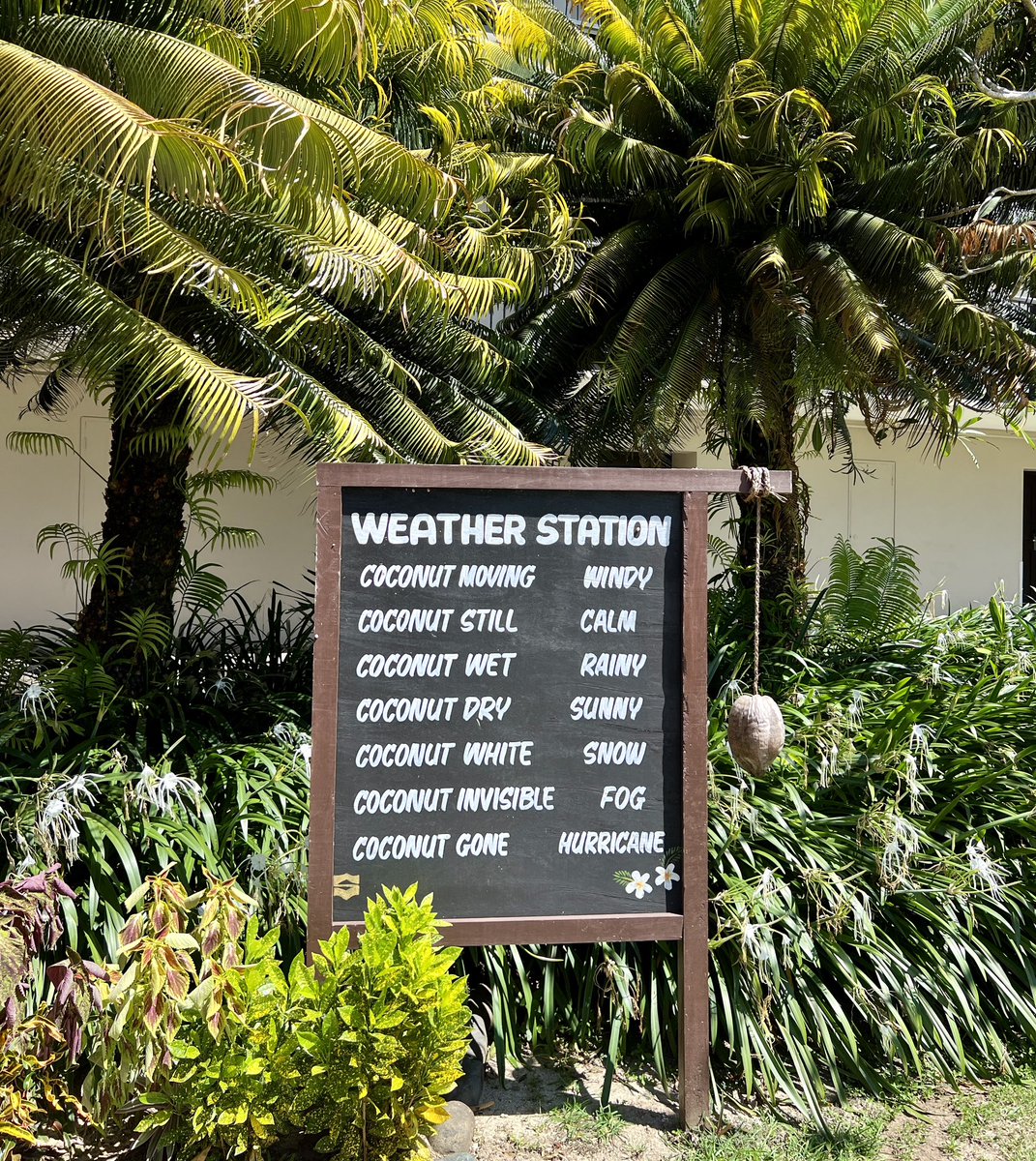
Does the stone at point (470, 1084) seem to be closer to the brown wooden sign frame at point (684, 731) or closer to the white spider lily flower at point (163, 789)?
the brown wooden sign frame at point (684, 731)

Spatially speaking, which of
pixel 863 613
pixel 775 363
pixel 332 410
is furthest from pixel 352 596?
pixel 863 613

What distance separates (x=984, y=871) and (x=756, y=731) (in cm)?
119

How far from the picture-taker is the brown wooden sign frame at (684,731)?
10.9ft

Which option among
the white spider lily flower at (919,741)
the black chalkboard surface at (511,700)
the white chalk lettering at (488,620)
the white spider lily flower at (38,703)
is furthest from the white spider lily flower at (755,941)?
the white spider lily flower at (38,703)

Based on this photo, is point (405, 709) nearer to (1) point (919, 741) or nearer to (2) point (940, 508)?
(1) point (919, 741)

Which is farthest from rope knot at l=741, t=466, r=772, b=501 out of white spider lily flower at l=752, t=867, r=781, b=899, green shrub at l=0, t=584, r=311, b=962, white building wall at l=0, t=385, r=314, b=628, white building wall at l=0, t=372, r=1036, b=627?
white building wall at l=0, t=385, r=314, b=628

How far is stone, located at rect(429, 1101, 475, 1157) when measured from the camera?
11.0ft

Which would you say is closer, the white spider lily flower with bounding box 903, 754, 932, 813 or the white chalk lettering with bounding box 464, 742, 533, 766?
the white chalk lettering with bounding box 464, 742, 533, 766

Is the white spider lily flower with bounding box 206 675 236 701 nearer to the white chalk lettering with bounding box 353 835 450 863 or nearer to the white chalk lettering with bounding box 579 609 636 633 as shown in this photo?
the white chalk lettering with bounding box 353 835 450 863

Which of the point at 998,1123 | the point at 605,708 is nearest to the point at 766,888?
the point at 605,708

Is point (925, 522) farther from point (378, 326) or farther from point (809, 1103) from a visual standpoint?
point (809, 1103)

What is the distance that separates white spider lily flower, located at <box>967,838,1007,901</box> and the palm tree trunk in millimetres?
3761

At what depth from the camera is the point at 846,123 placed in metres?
5.91

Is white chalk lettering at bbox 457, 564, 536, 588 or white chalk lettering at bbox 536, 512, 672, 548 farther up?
white chalk lettering at bbox 536, 512, 672, 548
